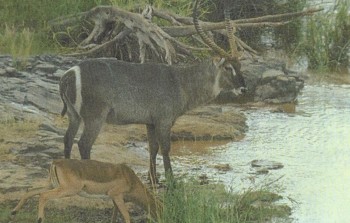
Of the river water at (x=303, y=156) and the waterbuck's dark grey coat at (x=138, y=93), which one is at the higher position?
the waterbuck's dark grey coat at (x=138, y=93)

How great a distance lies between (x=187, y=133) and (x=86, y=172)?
391cm

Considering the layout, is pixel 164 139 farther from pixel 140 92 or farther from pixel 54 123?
pixel 54 123

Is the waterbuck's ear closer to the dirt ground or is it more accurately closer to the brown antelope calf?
the dirt ground

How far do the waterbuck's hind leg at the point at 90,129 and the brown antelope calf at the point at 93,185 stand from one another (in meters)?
1.24

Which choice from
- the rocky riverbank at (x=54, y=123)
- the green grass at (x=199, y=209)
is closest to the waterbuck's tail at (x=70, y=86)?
the rocky riverbank at (x=54, y=123)

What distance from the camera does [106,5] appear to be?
13227 millimetres

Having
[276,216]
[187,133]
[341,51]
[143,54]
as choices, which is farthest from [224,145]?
[341,51]

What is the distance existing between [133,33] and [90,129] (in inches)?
173

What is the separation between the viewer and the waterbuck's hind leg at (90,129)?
27.6 ft

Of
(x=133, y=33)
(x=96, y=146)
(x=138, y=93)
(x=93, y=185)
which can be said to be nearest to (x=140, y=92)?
(x=138, y=93)

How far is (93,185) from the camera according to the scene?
703cm

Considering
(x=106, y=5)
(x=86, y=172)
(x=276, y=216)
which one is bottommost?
(x=276, y=216)

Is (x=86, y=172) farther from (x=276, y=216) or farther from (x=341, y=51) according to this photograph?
(x=341, y=51)

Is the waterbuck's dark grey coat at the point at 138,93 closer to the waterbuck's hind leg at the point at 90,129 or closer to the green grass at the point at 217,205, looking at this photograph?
the waterbuck's hind leg at the point at 90,129
